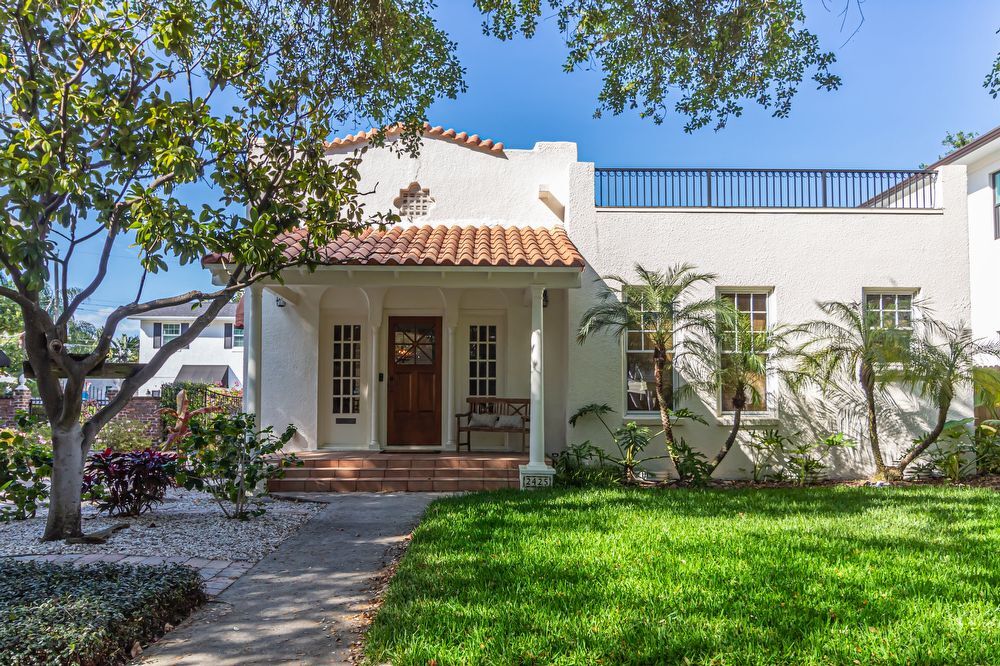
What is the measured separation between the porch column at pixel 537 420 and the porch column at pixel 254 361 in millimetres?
3998

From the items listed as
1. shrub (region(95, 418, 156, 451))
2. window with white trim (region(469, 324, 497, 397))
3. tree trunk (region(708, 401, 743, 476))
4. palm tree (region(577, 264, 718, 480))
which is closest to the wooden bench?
window with white trim (region(469, 324, 497, 397))

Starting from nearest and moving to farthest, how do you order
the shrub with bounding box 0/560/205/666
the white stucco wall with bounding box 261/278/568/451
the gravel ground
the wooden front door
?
the shrub with bounding box 0/560/205/666 → the gravel ground → the white stucco wall with bounding box 261/278/568/451 → the wooden front door

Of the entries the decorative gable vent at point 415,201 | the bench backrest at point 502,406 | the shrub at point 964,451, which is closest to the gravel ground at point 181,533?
the bench backrest at point 502,406

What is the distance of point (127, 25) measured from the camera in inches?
265

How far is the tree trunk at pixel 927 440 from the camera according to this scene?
11000 mm

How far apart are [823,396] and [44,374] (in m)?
11.2

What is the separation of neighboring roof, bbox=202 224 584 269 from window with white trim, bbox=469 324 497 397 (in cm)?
190

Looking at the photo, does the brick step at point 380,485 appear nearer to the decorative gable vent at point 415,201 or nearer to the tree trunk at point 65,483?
the tree trunk at point 65,483

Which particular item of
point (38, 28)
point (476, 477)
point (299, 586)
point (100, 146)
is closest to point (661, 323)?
point (476, 477)

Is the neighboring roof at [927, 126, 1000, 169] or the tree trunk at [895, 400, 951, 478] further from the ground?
the neighboring roof at [927, 126, 1000, 169]

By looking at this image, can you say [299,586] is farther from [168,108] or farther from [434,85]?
[434,85]

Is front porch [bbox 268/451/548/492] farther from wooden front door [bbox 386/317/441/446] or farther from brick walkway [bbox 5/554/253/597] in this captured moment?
brick walkway [bbox 5/554/253/597]

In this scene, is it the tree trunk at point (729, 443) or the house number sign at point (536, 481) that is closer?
the house number sign at point (536, 481)

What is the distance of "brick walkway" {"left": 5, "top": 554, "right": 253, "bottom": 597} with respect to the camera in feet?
19.7
